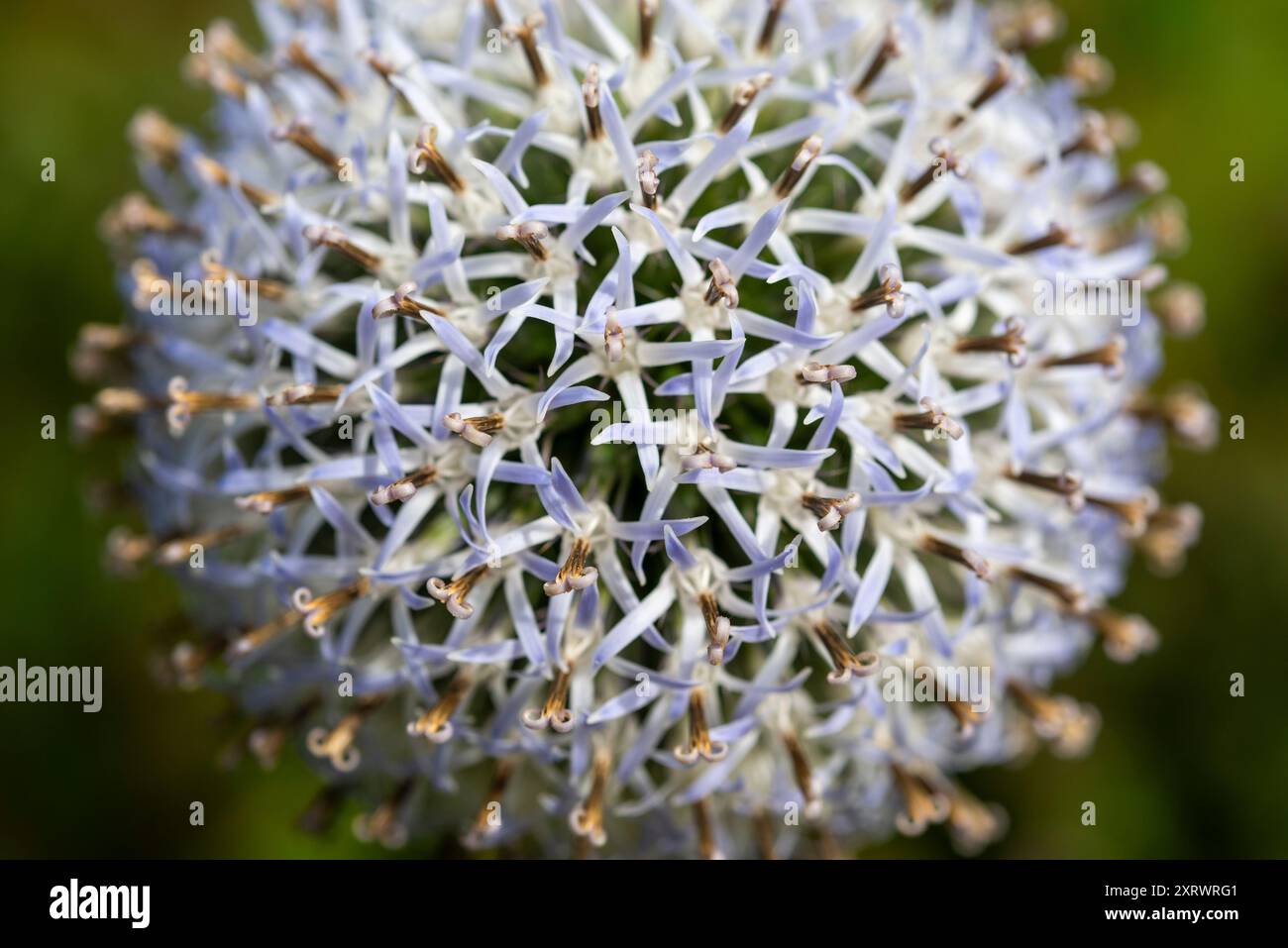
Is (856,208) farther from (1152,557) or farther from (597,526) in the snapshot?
(1152,557)

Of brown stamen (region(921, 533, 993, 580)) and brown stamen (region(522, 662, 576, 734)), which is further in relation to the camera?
brown stamen (region(921, 533, 993, 580))

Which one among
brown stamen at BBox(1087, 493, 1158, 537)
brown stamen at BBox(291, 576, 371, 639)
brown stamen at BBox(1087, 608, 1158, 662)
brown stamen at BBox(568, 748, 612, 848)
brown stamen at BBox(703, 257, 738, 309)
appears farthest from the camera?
brown stamen at BBox(1087, 608, 1158, 662)

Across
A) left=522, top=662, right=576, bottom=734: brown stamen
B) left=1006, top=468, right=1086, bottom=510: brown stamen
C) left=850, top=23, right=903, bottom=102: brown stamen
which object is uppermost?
left=850, top=23, right=903, bottom=102: brown stamen

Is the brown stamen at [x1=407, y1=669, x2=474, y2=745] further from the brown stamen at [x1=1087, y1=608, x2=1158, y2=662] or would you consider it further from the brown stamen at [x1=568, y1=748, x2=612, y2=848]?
the brown stamen at [x1=1087, y1=608, x2=1158, y2=662]

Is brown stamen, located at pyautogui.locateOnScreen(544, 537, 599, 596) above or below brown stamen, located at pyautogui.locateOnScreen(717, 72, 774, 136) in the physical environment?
below

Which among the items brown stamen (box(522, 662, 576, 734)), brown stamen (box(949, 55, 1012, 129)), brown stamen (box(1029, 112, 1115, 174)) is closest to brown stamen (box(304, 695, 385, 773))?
brown stamen (box(522, 662, 576, 734))

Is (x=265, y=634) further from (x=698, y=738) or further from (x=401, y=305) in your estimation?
(x=698, y=738)

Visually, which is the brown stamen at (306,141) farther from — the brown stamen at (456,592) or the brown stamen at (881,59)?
the brown stamen at (881,59)

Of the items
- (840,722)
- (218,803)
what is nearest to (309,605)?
(840,722)
